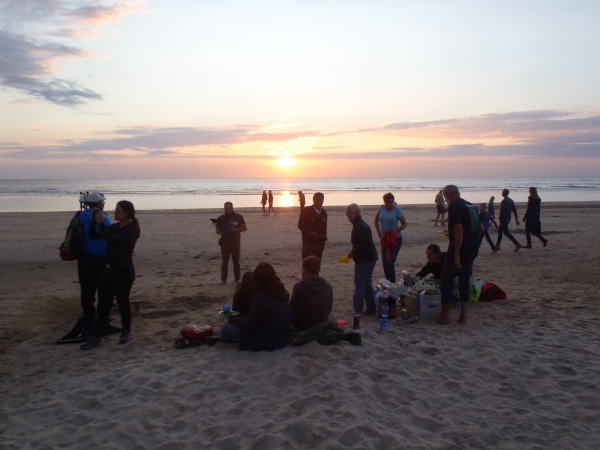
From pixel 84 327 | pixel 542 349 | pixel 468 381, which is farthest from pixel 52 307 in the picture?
pixel 542 349

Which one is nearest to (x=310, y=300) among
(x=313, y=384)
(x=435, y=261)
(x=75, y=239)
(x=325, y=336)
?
(x=325, y=336)

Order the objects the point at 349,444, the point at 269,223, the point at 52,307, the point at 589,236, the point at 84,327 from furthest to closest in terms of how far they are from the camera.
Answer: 1. the point at 269,223
2. the point at 589,236
3. the point at 52,307
4. the point at 84,327
5. the point at 349,444

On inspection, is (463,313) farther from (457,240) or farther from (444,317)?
(457,240)

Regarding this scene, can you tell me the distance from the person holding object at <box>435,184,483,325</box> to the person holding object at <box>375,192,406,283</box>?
1.47 meters

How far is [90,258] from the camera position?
20.2 feet

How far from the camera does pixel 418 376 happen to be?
485cm

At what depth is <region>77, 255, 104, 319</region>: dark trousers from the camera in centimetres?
619

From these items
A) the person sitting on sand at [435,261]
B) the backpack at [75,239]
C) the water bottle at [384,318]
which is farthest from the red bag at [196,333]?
the person sitting on sand at [435,261]

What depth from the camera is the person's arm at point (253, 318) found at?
525 cm

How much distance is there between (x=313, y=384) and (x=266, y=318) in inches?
40.3

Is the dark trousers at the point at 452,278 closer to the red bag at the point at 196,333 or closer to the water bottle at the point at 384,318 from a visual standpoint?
the water bottle at the point at 384,318

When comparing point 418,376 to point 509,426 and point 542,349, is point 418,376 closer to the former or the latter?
point 509,426

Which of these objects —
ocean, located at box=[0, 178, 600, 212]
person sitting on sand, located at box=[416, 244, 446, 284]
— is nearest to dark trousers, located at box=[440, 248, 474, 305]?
person sitting on sand, located at box=[416, 244, 446, 284]

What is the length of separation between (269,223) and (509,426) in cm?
1834
